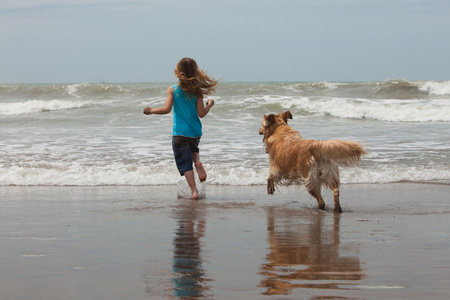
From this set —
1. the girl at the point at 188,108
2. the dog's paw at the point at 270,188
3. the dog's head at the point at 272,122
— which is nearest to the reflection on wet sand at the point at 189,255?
the girl at the point at 188,108

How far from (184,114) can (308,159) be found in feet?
5.65

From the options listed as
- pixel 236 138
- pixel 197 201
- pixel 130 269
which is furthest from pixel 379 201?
pixel 236 138

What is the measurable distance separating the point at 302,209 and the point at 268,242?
1.98 meters

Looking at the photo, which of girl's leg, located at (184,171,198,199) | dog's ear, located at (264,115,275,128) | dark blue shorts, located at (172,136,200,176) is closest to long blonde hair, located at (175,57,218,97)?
dark blue shorts, located at (172,136,200,176)

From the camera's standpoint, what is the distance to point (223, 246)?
4664 millimetres

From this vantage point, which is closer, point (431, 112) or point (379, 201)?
point (379, 201)

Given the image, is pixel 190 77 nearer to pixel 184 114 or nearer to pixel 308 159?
pixel 184 114

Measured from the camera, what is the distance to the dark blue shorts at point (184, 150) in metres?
7.29

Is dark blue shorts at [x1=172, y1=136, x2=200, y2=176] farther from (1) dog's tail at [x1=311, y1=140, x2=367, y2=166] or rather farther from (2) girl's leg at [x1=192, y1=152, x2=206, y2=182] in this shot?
(1) dog's tail at [x1=311, y1=140, x2=367, y2=166]

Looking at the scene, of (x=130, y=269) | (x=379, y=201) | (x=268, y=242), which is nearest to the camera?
→ (x=130, y=269)

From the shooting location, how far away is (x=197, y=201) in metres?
7.32

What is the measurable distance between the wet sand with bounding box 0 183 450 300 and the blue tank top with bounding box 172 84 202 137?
90 cm

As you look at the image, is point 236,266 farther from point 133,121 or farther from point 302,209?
point 133,121

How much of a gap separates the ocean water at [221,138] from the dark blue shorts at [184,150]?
1500mm
